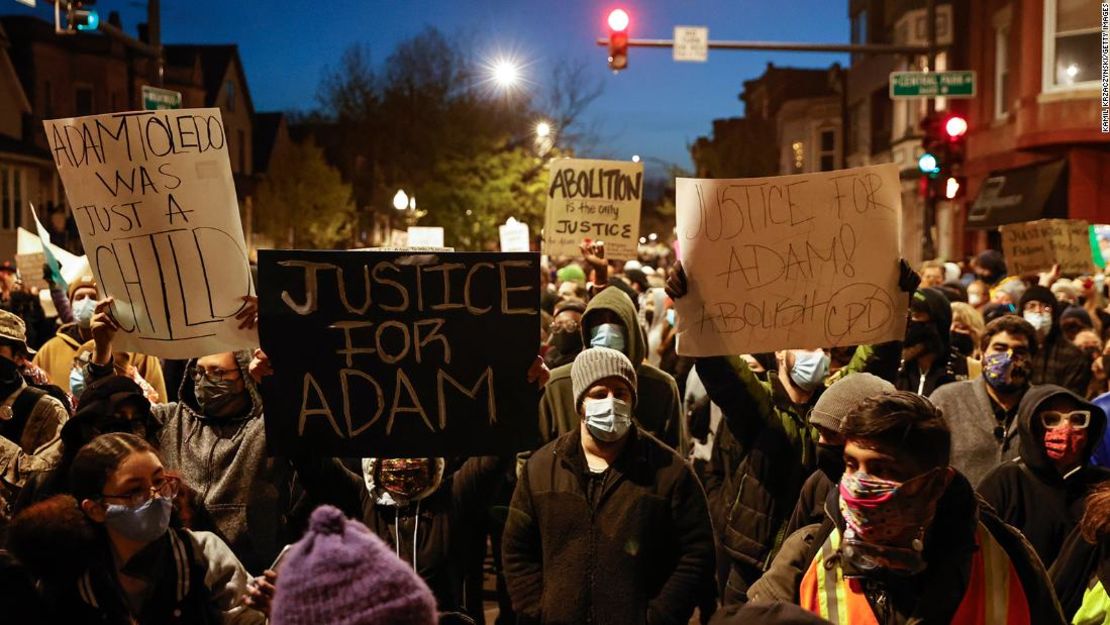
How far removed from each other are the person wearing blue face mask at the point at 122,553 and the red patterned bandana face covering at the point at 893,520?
1.80 metres

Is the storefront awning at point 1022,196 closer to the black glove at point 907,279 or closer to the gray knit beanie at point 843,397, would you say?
the black glove at point 907,279

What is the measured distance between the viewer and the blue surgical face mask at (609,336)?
684cm

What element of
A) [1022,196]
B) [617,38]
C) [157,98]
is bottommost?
[1022,196]

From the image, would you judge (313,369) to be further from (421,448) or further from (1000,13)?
(1000,13)

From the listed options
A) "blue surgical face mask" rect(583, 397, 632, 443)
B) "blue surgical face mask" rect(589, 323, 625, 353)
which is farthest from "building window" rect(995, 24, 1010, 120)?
"blue surgical face mask" rect(583, 397, 632, 443)

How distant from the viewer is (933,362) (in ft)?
23.2

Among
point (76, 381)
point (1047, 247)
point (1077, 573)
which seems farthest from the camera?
point (1047, 247)

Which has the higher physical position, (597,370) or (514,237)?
(514,237)

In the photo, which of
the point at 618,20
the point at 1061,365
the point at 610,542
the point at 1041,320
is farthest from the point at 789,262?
the point at 618,20

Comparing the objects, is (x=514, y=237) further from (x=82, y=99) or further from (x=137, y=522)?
(x=82, y=99)

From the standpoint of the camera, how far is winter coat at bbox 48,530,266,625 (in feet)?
12.0

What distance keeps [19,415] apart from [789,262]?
3.63 metres

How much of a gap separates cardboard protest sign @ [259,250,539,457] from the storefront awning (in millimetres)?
22079

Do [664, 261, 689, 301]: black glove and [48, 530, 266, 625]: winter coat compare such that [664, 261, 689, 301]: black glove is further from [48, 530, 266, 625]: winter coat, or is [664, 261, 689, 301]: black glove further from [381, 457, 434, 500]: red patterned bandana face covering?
[48, 530, 266, 625]: winter coat
